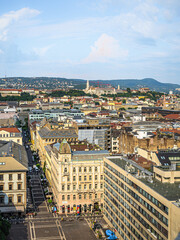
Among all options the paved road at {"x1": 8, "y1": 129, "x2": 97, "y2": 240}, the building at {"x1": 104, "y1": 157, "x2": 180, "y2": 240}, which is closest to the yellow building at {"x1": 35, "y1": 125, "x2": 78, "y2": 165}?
the paved road at {"x1": 8, "y1": 129, "x2": 97, "y2": 240}

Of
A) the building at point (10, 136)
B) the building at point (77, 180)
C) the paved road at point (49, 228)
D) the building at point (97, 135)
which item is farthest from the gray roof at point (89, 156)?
the building at point (10, 136)

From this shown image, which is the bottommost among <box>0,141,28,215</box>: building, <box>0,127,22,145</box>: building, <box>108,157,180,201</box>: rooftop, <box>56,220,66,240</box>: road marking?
<box>56,220,66,240</box>: road marking

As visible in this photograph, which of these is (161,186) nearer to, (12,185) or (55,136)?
(12,185)

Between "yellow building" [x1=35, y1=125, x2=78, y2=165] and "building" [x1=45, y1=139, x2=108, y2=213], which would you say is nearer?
"building" [x1=45, y1=139, x2=108, y2=213]

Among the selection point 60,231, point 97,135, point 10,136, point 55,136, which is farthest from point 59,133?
point 60,231

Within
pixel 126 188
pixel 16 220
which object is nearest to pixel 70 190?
pixel 16 220

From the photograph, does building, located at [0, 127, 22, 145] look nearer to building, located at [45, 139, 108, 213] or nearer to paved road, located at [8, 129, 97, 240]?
paved road, located at [8, 129, 97, 240]

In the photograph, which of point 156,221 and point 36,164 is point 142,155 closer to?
point 156,221
